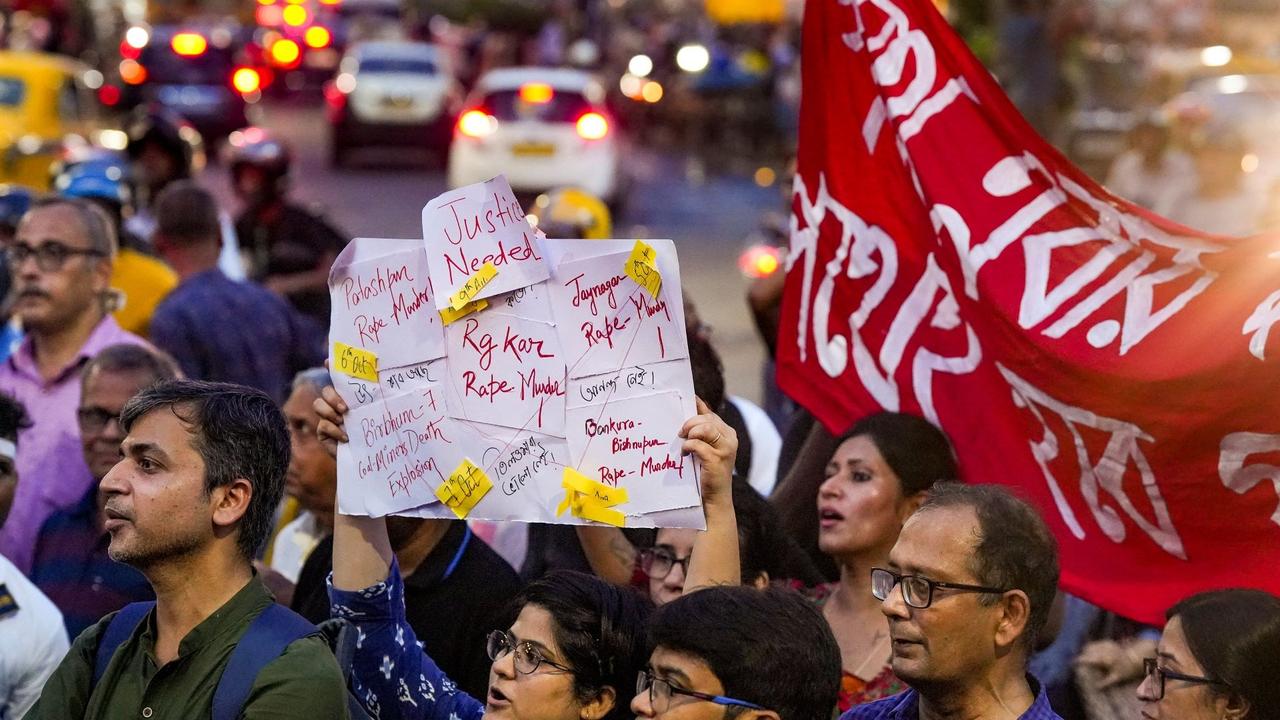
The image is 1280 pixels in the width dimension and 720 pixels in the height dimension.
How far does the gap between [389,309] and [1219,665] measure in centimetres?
194

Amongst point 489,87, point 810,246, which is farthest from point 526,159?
point 810,246

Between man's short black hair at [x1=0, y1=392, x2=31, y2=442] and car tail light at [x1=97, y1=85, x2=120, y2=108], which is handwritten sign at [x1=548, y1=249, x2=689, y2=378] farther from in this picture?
car tail light at [x1=97, y1=85, x2=120, y2=108]

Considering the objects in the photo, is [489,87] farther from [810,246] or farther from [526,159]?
[810,246]

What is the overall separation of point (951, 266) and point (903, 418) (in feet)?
1.89

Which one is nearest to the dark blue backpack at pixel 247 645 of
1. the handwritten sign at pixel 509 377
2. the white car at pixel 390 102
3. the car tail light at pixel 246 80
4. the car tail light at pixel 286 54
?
the handwritten sign at pixel 509 377

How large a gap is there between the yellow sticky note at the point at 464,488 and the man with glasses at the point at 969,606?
34.8 inches

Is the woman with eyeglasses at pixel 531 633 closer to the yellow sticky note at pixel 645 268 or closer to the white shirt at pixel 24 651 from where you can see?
the yellow sticky note at pixel 645 268

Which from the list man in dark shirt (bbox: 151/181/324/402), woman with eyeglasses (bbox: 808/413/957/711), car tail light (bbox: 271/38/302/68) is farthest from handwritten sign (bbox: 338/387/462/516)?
car tail light (bbox: 271/38/302/68)

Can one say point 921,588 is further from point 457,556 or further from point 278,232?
point 278,232

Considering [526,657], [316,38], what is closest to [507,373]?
[526,657]

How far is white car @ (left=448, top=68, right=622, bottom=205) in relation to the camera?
72.8 feet

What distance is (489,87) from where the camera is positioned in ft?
75.0

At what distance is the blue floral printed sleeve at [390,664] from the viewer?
4344 millimetres

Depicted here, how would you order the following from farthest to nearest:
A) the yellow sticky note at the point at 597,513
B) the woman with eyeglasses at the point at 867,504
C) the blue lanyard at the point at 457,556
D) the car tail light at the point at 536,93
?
the car tail light at the point at 536,93, the woman with eyeglasses at the point at 867,504, the blue lanyard at the point at 457,556, the yellow sticky note at the point at 597,513
